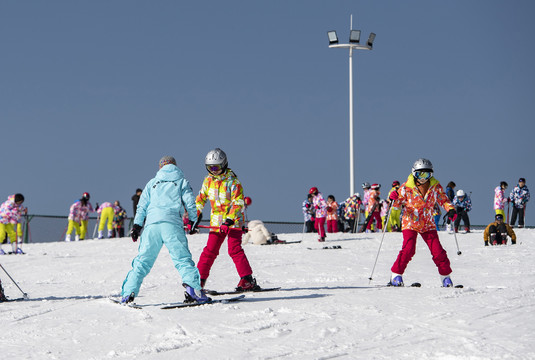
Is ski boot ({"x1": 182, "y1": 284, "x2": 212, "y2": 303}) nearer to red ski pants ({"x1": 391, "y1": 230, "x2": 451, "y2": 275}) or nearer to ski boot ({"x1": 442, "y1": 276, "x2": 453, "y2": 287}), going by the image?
red ski pants ({"x1": 391, "y1": 230, "x2": 451, "y2": 275})

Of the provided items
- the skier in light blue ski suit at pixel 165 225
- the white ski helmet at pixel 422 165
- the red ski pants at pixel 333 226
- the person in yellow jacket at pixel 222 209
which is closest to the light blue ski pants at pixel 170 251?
the skier in light blue ski suit at pixel 165 225

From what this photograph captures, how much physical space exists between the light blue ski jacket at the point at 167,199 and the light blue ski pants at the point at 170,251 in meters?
0.09

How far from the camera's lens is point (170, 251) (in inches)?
291

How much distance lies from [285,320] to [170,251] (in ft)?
4.96

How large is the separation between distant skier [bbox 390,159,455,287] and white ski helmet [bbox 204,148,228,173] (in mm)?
2304

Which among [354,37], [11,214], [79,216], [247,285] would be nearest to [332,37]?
[354,37]

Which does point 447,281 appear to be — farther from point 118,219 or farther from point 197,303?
point 118,219

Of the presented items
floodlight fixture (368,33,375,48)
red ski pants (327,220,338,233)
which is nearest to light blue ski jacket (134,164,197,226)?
red ski pants (327,220,338,233)

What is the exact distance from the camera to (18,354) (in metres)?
5.51

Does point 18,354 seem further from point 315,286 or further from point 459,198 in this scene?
point 459,198

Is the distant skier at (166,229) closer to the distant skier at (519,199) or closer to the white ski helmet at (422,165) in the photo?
the white ski helmet at (422,165)

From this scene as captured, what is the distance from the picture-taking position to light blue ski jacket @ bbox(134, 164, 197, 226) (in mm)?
7445

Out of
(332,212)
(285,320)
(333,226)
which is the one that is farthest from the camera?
(333,226)

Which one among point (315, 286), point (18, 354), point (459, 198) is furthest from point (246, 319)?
point (459, 198)
